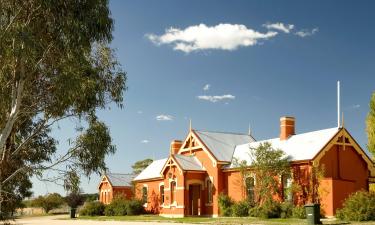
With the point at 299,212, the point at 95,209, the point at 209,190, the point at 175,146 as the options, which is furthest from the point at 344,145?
the point at 95,209

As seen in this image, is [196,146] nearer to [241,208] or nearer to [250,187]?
[250,187]

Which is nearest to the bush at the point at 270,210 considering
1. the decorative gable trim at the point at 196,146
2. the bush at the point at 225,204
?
the bush at the point at 225,204

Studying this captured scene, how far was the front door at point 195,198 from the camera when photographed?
1615 inches

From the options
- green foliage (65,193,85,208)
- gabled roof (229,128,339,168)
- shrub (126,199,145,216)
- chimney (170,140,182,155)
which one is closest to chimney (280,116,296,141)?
gabled roof (229,128,339,168)

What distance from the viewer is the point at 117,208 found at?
1860 inches

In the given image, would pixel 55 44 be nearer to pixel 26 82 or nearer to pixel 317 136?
pixel 26 82

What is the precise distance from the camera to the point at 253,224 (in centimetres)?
2703

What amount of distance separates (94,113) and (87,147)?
1.70 m

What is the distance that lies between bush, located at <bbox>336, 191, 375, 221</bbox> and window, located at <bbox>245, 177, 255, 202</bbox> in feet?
33.2

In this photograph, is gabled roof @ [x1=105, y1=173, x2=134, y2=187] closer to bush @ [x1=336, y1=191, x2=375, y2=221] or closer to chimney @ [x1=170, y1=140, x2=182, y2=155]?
chimney @ [x1=170, y1=140, x2=182, y2=155]

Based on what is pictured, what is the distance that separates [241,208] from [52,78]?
17593 mm

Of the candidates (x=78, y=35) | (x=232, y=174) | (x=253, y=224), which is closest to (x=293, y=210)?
(x=253, y=224)

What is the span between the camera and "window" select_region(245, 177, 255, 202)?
36344 millimetres

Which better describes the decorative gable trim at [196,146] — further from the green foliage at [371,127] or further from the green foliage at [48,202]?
the green foliage at [48,202]
